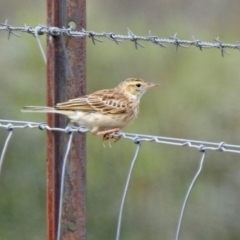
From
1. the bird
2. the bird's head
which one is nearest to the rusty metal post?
the bird

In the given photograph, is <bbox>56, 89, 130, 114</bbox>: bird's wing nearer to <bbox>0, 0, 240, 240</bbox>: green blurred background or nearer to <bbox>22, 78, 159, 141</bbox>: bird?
<bbox>22, 78, 159, 141</bbox>: bird

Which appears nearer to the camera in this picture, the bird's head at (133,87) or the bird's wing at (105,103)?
the bird's wing at (105,103)

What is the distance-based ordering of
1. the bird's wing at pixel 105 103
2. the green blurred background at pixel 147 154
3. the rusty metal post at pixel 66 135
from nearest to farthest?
the rusty metal post at pixel 66 135 < the bird's wing at pixel 105 103 < the green blurred background at pixel 147 154

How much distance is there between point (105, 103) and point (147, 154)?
385 cm

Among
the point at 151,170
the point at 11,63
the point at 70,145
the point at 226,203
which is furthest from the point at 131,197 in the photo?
the point at 70,145

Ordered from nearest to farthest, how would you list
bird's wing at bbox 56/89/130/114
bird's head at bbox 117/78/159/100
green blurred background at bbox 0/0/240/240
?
bird's wing at bbox 56/89/130/114 < bird's head at bbox 117/78/159/100 < green blurred background at bbox 0/0/240/240

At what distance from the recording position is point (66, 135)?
18.3ft

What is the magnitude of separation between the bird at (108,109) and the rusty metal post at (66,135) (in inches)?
16.5

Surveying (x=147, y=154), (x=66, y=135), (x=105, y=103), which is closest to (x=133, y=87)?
(x=105, y=103)

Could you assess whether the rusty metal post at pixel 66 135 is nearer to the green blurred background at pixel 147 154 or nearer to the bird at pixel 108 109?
the bird at pixel 108 109

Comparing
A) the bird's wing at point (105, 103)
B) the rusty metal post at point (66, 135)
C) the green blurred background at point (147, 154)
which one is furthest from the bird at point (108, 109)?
the green blurred background at point (147, 154)

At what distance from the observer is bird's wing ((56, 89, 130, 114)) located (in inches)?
259

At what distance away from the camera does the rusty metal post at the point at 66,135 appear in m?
5.57

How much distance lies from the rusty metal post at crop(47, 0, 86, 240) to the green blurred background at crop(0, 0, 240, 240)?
4098mm
